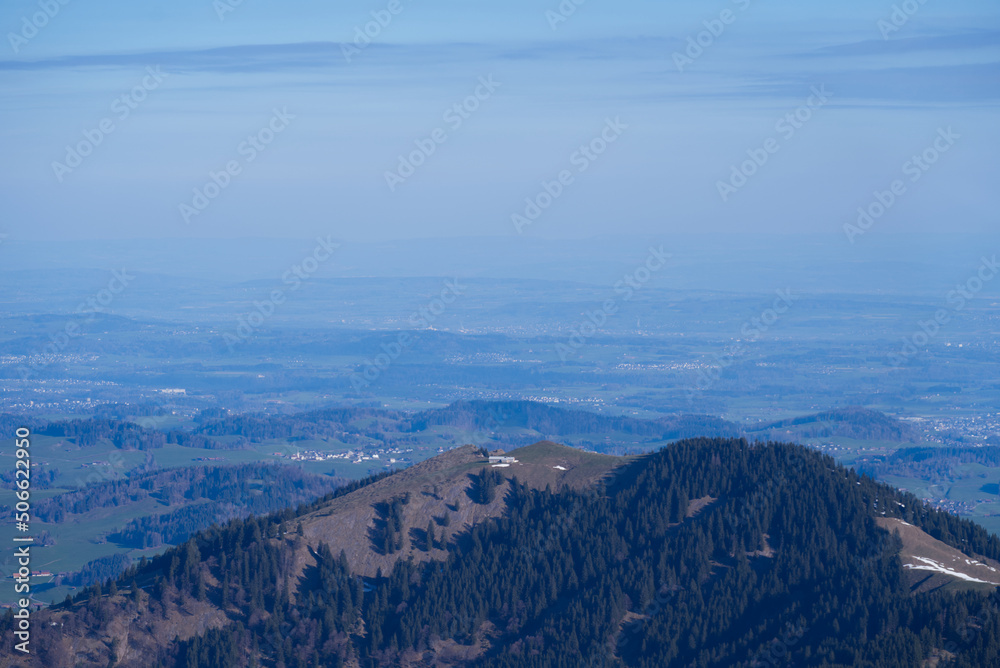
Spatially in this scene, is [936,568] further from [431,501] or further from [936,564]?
[431,501]

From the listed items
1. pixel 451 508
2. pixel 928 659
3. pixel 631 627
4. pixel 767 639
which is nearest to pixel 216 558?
pixel 451 508

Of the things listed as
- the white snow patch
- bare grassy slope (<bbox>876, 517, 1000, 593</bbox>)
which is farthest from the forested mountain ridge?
the white snow patch

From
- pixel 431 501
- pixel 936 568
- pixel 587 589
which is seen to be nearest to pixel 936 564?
pixel 936 568

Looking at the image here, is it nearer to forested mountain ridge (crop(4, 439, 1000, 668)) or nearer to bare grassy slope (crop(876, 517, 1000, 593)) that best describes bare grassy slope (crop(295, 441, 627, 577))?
forested mountain ridge (crop(4, 439, 1000, 668))

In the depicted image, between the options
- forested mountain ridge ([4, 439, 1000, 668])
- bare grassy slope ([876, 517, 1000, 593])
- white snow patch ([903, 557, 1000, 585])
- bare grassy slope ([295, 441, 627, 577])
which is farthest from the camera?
bare grassy slope ([295, 441, 627, 577])

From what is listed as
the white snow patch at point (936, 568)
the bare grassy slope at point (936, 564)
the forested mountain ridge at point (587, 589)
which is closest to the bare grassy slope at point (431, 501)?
the forested mountain ridge at point (587, 589)

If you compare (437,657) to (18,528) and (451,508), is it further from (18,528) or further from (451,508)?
(18,528)

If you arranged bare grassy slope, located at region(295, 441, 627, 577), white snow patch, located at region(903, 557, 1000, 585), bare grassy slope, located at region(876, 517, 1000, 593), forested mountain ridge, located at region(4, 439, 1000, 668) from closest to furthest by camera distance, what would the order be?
1. forested mountain ridge, located at region(4, 439, 1000, 668)
2. bare grassy slope, located at region(876, 517, 1000, 593)
3. white snow patch, located at region(903, 557, 1000, 585)
4. bare grassy slope, located at region(295, 441, 627, 577)

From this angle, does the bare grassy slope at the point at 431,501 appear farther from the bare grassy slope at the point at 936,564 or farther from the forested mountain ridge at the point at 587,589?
the bare grassy slope at the point at 936,564

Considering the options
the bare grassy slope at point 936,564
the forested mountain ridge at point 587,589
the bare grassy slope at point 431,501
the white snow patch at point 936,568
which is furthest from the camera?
the bare grassy slope at point 431,501
